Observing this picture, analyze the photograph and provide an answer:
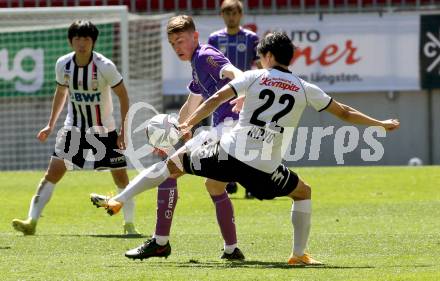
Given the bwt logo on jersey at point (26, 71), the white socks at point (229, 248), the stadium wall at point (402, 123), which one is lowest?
the stadium wall at point (402, 123)

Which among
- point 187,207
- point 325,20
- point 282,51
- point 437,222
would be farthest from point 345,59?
point 282,51

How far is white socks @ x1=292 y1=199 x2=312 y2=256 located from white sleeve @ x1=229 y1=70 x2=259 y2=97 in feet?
3.22

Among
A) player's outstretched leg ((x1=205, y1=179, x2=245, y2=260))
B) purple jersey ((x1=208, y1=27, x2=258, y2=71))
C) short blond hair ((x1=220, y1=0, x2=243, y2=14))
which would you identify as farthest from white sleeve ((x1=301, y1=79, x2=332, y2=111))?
purple jersey ((x1=208, y1=27, x2=258, y2=71))

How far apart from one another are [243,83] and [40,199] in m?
3.89

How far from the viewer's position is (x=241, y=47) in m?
15.0

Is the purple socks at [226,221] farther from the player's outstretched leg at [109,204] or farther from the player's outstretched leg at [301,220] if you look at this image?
the player's outstretched leg at [109,204]

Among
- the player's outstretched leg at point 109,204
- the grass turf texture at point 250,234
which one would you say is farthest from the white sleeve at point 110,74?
the player's outstretched leg at point 109,204

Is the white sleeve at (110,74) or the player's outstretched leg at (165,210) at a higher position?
the white sleeve at (110,74)

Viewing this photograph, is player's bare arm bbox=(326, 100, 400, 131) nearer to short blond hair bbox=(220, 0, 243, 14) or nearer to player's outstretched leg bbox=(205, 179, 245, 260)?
player's outstretched leg bbox=(205, 179, 245, 260)

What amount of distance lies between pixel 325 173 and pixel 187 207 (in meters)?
4.80

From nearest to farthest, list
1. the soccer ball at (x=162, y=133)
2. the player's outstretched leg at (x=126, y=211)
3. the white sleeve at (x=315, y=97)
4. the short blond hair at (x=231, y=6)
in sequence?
the white sleeve at (x=315, y=97) → the soccer ball at (x=162, y=133) → the player's outstretched leg at (x=126, y=211) → the short blond hair at (x=231, y=6)

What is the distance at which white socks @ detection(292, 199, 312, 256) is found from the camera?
8.98 m

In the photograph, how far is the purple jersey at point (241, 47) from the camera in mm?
14984

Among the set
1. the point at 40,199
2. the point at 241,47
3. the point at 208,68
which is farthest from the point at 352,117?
the point at 241,47
